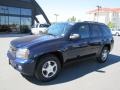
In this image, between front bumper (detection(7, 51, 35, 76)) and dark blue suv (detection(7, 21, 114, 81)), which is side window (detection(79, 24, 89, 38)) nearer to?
dark blue suv (detection(7, 21, 114, 81))

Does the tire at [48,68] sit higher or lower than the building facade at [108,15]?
lower

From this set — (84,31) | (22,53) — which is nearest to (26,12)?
(84,31)

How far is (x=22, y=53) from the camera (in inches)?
207

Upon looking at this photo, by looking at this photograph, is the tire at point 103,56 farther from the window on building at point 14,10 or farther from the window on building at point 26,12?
the window on building at point 26,12

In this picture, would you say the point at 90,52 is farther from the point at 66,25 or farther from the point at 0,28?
the point at 0,28

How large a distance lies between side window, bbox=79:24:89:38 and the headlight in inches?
92.5

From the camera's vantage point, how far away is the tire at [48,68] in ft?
17.9

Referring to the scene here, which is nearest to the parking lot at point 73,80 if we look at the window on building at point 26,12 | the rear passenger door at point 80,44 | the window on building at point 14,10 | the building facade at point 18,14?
the rear passenger door at point 80,44

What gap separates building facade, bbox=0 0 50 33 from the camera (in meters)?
30.0

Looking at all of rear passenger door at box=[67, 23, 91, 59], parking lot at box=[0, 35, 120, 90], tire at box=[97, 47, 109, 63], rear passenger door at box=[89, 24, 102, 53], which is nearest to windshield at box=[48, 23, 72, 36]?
rear passenger door at box=[67, 23, 91, 59]

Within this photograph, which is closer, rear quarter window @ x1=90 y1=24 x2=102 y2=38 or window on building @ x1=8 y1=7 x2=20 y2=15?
rear quarter window @ x1=90 y1=24 x2=102 y2=38

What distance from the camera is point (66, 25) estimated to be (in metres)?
6.75

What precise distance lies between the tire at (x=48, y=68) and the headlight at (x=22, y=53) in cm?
46

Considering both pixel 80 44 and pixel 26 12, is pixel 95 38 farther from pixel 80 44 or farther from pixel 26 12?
pixel 26 12
